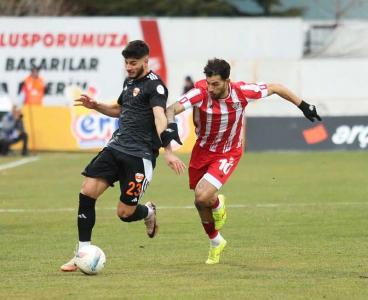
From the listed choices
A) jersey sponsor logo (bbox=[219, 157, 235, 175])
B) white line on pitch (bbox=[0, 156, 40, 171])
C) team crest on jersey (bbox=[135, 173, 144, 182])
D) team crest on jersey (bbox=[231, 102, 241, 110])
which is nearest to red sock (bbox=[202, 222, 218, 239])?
jersey sponsor logo (bbox=[219, 157, 235, 175])

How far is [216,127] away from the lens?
9.27 m

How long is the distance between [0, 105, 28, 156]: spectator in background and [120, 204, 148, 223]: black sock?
16.1m

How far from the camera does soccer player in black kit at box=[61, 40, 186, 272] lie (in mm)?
8586

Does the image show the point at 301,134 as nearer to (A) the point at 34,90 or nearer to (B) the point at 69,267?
(A) the point at 34,90

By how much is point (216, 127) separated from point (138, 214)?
115cm

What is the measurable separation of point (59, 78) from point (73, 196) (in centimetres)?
1681

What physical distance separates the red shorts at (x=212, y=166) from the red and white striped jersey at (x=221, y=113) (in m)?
0.06

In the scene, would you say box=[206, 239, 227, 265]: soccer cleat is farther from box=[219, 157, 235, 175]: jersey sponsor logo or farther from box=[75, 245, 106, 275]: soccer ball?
box=[75, 245, 106, 275]: soccer ball

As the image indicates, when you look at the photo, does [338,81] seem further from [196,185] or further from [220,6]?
[196,185]

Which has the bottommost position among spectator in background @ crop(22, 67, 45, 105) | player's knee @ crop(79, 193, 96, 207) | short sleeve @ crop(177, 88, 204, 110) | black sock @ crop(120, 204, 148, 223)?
spectator in background @ crop(22, 67, 45, 105)

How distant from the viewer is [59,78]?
32344 millimetres

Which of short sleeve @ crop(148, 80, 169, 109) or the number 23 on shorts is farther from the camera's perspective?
the number 23 on shorts

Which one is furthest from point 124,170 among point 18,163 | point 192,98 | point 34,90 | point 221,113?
point 34,90

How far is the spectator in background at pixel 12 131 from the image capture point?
2506 cm
